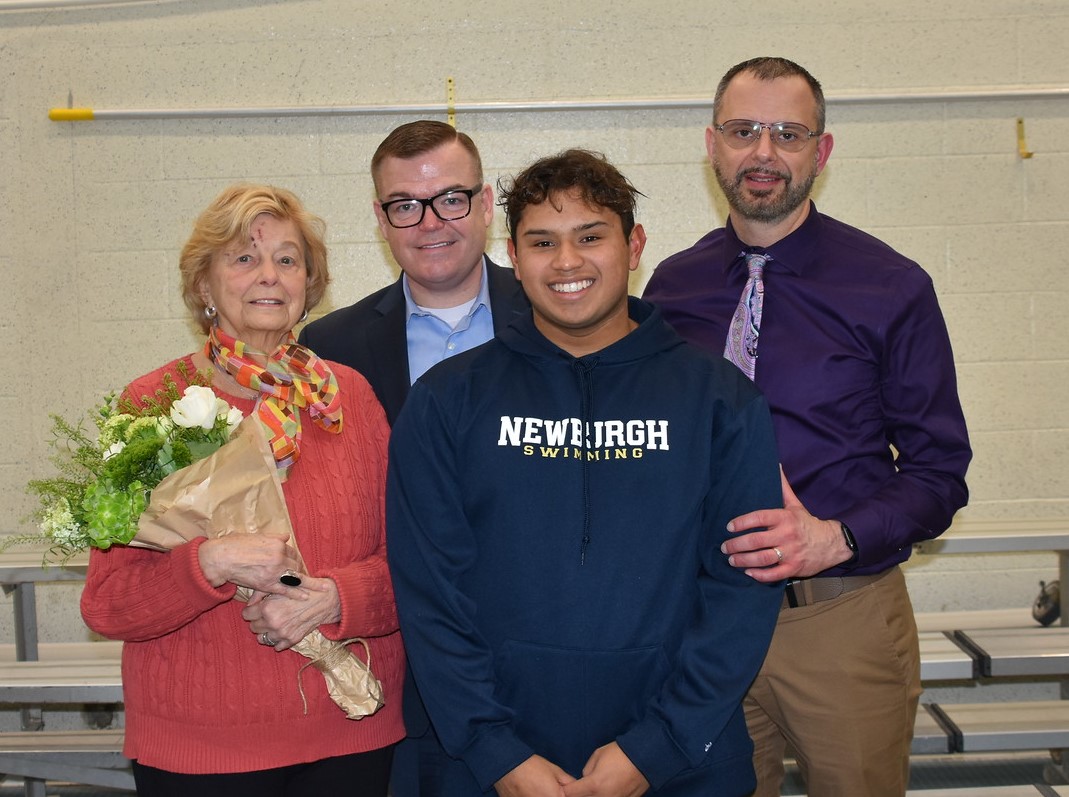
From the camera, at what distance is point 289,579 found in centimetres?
179

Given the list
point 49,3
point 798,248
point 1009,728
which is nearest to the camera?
point 798,248

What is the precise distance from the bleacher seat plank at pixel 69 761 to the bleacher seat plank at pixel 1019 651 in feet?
8.96

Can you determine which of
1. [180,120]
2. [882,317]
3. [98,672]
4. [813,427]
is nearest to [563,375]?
[813,427]

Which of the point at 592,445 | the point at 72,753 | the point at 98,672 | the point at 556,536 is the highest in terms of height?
the point at 592,445

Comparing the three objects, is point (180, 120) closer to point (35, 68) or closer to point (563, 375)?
point (35, 68)

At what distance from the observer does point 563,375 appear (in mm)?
1836

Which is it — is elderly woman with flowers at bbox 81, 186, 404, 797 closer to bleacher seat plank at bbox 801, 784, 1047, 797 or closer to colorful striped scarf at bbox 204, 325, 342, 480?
colorful striped scarf at bbox 204, 325, 342, 480

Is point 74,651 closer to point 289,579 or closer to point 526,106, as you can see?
point 289,579

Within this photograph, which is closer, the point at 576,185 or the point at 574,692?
the point at 574,692

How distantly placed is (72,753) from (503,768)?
2094 mm

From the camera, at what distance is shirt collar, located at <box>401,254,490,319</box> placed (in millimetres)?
2414

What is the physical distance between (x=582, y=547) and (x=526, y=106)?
2.50 m

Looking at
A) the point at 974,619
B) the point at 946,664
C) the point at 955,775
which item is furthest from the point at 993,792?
the point at 974,619

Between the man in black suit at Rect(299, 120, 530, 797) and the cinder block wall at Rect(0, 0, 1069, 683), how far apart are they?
1589 millimetres
